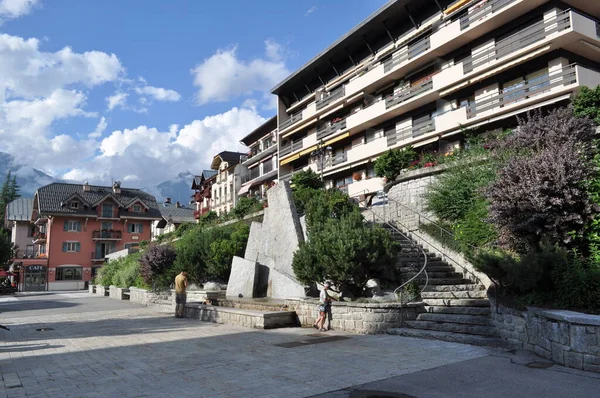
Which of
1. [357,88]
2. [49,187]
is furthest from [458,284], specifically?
[49,187]

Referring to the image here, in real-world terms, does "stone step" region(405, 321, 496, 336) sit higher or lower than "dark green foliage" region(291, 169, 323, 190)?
lower

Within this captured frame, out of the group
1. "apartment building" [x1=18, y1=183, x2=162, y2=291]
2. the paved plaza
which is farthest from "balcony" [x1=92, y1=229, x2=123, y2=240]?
the paved plaza

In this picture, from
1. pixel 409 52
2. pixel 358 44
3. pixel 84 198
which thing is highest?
pixel 358 44

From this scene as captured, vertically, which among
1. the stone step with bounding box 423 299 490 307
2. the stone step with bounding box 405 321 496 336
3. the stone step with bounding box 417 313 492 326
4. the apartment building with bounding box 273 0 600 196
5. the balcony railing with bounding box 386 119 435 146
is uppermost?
the apartment building with bounding box 273 0 600 196

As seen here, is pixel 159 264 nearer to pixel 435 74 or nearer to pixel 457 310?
pixel 457 310

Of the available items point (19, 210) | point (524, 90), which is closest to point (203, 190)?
point (19, 210)

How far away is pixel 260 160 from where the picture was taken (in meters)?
52.4

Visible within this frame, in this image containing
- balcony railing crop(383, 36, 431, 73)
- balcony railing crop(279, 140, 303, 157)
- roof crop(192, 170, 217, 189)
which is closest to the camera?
balcony railing crop(383, 36, 431, 73)

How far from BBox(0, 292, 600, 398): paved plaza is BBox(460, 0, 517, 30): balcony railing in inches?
769

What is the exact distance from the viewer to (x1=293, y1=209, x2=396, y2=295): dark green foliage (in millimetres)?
10977

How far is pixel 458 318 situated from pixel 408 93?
67.0 ft

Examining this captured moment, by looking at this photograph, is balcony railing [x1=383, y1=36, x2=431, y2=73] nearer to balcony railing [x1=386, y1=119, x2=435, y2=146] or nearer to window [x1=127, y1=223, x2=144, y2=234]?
balcony railing [x1=386, y1=119, x2=435, y2=146]

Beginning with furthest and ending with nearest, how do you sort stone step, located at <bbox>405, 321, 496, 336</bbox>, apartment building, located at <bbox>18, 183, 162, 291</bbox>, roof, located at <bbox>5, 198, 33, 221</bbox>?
1. roof, located at <bbox>5, 198, 33, 221</bbox>
2. apartment building, located at <bbox>18, 183, 162, 291</bbox>
3. stone step, located at <bbox>405, 321, 496, 336</bbox>

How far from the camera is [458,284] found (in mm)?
12086
